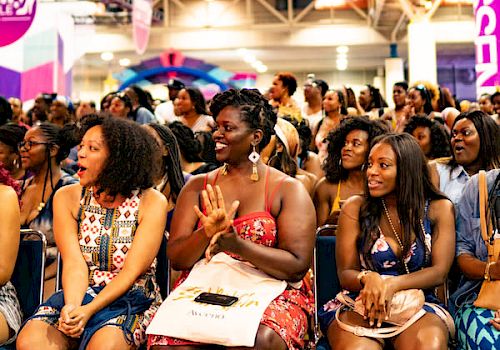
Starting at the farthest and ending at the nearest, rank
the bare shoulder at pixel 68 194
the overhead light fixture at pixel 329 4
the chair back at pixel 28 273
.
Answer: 1. the overhead light fixture at pixel 329 4
2. the chair back at pixel 28 273
3. the bare shoulder at pixel 68 194

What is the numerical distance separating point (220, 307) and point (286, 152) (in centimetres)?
204

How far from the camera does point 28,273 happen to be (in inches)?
160

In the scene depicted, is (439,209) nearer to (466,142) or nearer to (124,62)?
(466,142)

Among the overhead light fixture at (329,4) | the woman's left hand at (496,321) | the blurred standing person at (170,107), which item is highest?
the overhead light fixture at (329,4)

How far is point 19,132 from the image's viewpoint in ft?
18.2

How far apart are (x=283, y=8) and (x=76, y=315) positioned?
2059 cm

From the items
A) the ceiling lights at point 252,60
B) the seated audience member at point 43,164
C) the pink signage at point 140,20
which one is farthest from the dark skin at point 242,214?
the ceiling lights at point 252,60

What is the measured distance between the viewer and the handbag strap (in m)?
3.63

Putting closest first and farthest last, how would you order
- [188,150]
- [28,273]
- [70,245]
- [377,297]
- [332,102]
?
[377,297], [70,245], [28,273], [188,150], [332,102]

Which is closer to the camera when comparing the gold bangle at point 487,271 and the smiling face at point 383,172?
Answer: the gold bangle at point 487,271

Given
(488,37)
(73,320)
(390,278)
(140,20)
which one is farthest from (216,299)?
(140,20)

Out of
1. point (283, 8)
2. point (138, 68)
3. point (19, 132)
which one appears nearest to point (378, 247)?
point (19, 132)

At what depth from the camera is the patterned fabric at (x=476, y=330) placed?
11.1 ft

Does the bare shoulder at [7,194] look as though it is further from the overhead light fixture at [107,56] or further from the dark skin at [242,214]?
the overhead light fixture at [107,56]
